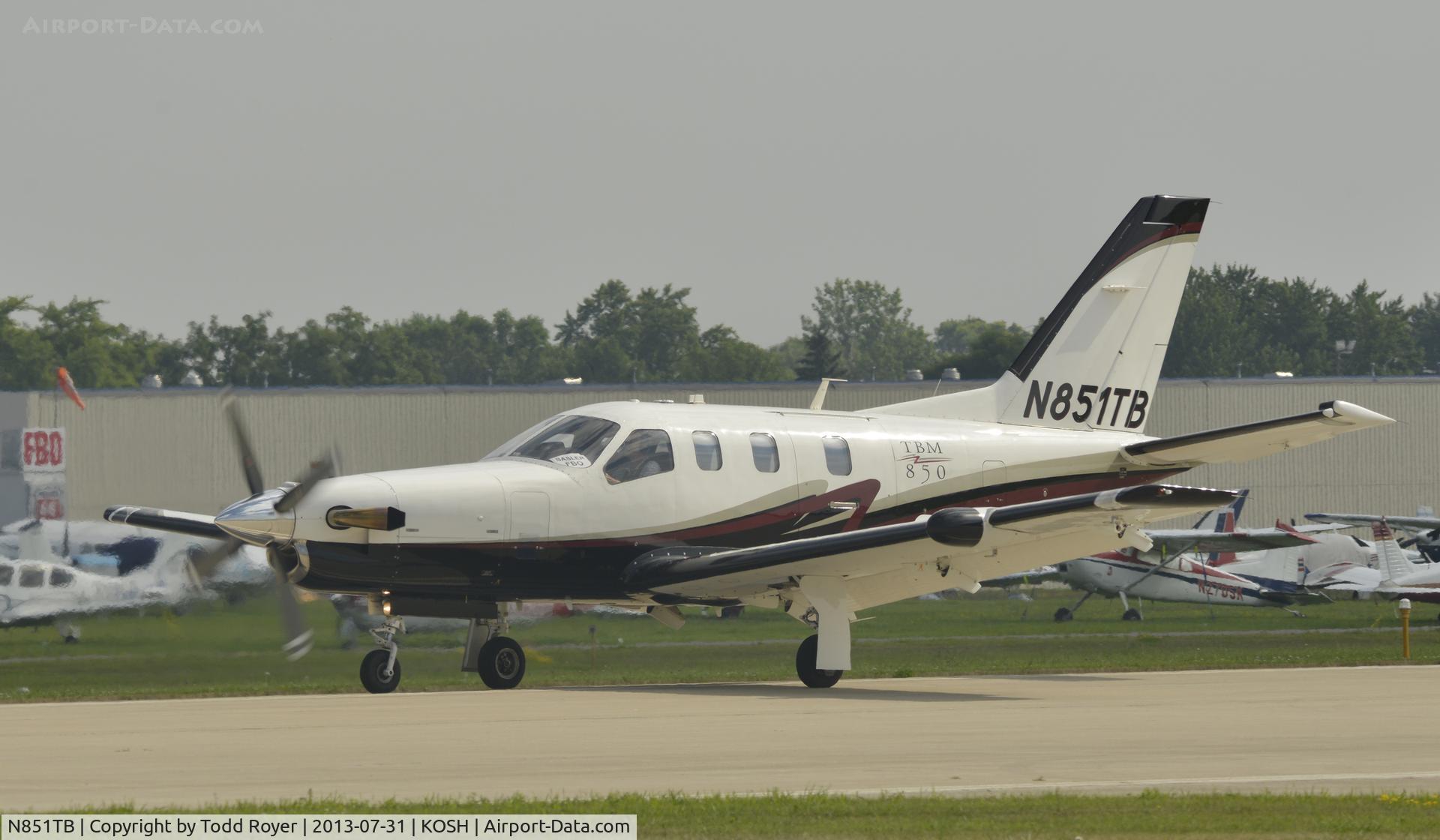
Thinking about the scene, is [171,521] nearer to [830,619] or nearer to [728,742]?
[830,619]

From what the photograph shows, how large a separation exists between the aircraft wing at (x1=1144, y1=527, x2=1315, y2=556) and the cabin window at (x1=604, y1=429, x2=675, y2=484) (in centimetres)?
2256

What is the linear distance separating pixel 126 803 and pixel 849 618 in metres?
10.8

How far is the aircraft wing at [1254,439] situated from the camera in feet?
59.7

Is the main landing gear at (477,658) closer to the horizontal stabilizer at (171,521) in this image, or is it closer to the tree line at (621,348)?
the horizontal stabilizer at (171,521)

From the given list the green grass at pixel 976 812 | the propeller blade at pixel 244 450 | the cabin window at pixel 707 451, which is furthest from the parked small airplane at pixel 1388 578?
the green grass at pixel 976 812

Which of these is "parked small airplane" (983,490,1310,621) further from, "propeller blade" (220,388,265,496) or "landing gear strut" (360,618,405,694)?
"propeller blade" (220,388,265,496)

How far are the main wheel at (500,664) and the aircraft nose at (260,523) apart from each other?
311cm

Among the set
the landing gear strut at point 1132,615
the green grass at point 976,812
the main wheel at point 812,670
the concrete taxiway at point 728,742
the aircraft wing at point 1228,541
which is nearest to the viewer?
the green grass at point 976,812

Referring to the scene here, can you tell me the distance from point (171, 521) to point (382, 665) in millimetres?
3000

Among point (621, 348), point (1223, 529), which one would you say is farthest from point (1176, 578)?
point (621, 348)

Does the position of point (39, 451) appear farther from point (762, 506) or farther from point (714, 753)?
point (714, 753)

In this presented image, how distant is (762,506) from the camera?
66.9 ft

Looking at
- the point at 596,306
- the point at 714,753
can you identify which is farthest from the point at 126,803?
the point at 596,306

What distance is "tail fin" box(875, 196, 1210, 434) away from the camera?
2316 centimetres
